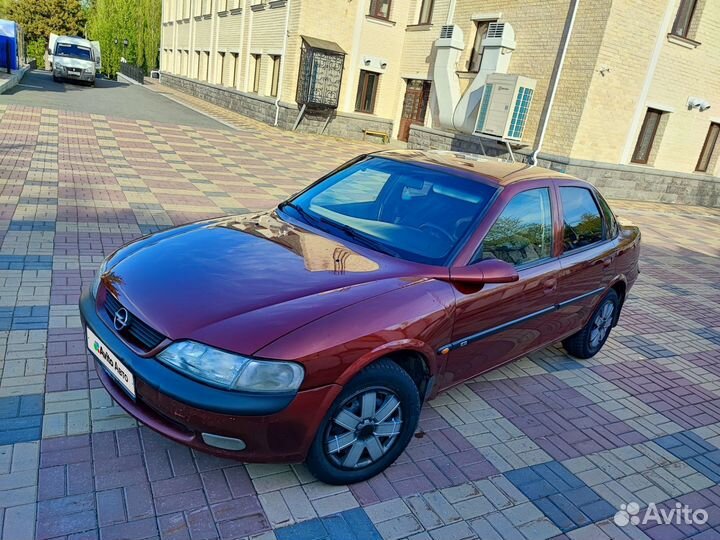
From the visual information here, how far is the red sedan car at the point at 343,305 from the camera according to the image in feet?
7.43

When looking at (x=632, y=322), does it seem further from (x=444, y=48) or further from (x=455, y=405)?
(x=444, y=48)

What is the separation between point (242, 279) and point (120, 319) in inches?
24.2

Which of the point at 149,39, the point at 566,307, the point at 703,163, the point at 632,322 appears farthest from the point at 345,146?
the point at 149,39

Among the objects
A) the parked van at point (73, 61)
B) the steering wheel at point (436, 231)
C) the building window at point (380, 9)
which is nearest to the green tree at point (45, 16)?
the parked van at point (73, 61)

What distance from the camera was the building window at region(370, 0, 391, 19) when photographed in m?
20.1

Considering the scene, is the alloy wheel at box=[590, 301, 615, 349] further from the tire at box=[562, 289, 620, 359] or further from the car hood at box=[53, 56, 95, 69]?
the car hood at box=[53, 56, 95, 69]

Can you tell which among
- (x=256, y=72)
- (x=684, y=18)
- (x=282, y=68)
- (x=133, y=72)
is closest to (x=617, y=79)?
(x=684, y=18)

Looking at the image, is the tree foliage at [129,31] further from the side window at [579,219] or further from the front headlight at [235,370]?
the front headlight at [235,370]

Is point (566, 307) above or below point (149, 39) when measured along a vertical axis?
below

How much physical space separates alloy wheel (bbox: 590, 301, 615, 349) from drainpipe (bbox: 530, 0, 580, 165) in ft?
35.6

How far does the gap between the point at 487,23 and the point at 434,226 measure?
1678 cm

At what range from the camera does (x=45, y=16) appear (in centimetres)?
5672

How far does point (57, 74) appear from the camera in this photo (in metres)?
23.8

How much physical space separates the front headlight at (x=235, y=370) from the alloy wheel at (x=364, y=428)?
38 centimetres
